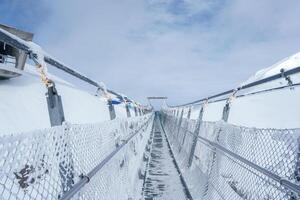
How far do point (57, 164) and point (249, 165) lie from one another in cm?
158

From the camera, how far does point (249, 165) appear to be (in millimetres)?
2811

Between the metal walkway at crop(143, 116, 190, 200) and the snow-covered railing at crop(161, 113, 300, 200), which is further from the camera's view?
the metal walkway at crop(143, 116, 190, 200)

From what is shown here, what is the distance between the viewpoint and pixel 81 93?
49125mm

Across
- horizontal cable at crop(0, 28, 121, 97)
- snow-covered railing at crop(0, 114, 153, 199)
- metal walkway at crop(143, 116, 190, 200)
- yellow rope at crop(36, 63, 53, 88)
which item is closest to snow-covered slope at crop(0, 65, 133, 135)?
metal walkway at crop(143, 116, 190, 200)

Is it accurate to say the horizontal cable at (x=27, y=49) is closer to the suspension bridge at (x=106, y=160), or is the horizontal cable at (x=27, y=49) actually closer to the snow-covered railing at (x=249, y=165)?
the suspension bridge at (x=106, y=160)

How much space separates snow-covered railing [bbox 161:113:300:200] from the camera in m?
2.37

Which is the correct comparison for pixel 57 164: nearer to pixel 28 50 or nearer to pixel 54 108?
pixel 54 108

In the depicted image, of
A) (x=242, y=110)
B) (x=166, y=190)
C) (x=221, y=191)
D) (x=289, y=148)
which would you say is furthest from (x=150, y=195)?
(x=242, y=110)

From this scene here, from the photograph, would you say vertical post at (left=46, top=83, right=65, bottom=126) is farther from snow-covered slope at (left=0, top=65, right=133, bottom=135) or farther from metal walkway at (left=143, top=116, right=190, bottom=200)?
snow-covered slope at (left=0, top=65, right=133, bottom=135)

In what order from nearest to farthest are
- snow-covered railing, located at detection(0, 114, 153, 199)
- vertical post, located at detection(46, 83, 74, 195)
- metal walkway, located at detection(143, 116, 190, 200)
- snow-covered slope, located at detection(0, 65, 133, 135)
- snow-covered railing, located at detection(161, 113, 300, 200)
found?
snow-covered railing, located at detection(0, 114, 153, 199) < vertical post, located at detection(46, 83, 74, 195) < snow-covered railing, located at detection(161, 113, 300, 200) < metal walkway, located at detection(143, 116, 190, 200) < snow-covered slope, located at detection(0, 65, 133, 135)

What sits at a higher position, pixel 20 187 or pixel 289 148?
pixel 20 187

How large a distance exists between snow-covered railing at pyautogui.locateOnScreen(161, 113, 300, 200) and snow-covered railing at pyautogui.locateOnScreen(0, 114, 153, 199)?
51.2 inches

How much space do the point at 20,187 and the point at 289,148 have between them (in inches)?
71.7

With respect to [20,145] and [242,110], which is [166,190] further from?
[242,110]
